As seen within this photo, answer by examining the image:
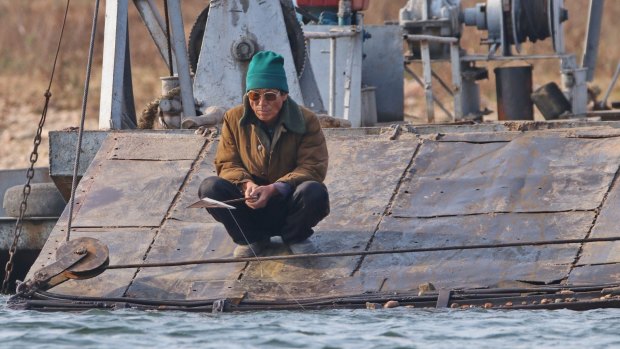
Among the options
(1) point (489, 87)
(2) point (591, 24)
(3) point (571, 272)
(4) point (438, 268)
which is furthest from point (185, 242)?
(1) point (489, 87)

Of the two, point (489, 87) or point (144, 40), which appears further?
point (144, 40)

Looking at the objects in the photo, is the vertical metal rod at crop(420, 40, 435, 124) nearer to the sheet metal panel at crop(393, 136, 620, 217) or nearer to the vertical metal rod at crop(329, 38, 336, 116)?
the vertical metal rod at crop(329, 38, 336, 116)

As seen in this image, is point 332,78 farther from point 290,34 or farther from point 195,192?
point 195,192

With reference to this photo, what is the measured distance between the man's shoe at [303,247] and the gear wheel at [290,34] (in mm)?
3147

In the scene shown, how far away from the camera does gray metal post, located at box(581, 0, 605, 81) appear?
17359mm

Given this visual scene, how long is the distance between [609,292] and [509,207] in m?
1.36

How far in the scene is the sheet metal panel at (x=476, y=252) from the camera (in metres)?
9.62

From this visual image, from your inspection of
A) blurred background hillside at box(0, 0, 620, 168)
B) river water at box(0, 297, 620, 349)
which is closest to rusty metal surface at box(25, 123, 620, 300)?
river water at box(0, 297, 620, 349)

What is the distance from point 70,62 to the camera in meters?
29.5

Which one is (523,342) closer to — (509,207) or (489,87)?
(509,207)

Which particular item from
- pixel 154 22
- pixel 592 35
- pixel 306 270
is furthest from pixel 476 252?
pixel 592 35

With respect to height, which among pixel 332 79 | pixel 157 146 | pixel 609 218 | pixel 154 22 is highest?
Answer: pixel 154 22

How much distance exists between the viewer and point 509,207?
34.0ft

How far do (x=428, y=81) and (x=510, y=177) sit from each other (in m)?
5.33
